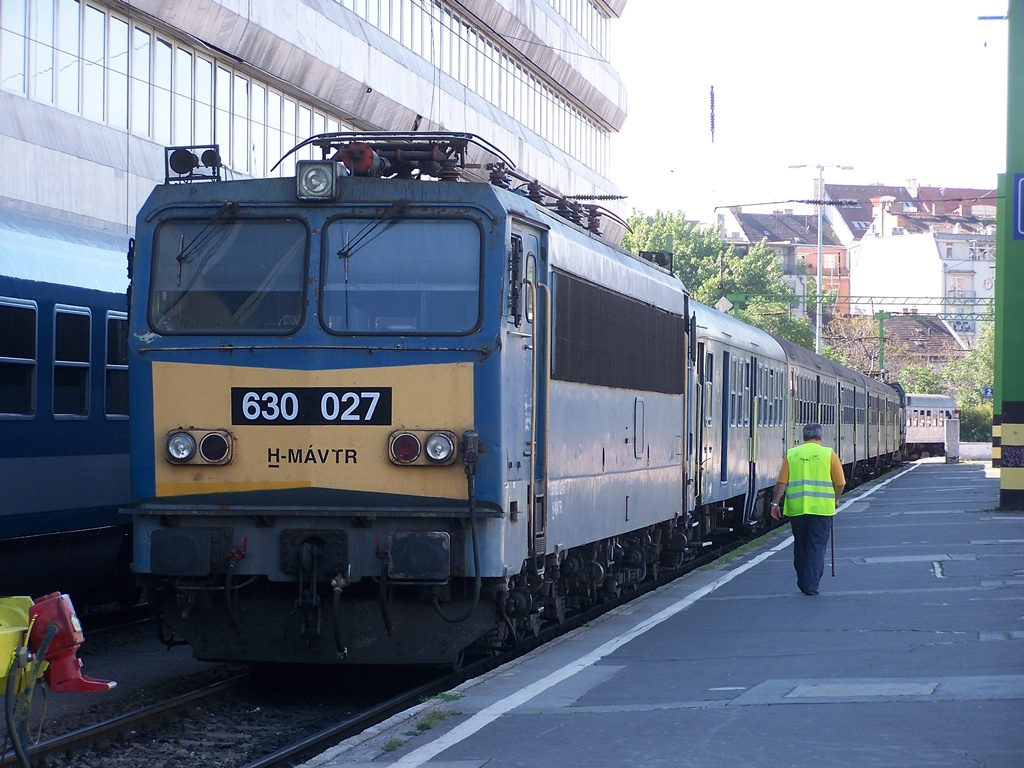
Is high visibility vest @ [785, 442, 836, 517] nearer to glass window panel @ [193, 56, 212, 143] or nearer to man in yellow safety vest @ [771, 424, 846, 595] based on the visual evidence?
man in yellow safety vest @ [771, 424, 846, 595]

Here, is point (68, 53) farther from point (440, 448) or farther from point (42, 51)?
point (440, 448)

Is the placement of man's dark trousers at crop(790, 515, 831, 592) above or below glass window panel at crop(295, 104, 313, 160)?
below

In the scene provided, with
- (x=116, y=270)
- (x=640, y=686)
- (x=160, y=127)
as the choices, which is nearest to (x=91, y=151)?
(x=160, y=127)

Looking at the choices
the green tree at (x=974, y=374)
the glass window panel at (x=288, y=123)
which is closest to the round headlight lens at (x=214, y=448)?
the glass window panel at (x=288, y=123)

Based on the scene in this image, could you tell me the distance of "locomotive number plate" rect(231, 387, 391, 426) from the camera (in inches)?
357

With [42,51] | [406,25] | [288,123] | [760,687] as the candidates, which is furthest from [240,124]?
[760,687]

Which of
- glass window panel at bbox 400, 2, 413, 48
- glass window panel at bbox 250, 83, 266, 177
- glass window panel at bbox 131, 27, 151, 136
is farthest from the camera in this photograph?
glass window panel at bbox 400, 2, 413, 48

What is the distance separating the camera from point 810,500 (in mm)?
13984

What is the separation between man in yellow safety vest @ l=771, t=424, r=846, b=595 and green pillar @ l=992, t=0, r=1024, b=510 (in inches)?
417

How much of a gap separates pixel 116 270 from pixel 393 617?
16.5 feet

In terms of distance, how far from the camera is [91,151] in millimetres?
21422

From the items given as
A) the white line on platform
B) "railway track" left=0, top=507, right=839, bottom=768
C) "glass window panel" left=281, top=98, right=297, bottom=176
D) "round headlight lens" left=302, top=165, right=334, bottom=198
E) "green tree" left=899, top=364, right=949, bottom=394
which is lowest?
"railway track" left=0, top=507, right=839, bottom=768

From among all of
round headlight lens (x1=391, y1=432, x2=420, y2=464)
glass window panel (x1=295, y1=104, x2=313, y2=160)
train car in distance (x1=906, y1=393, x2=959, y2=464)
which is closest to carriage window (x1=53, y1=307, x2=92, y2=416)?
round headlight lens (x1=391, y1=432, x2=420, y2=464)

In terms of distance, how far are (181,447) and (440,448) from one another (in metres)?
1.58
